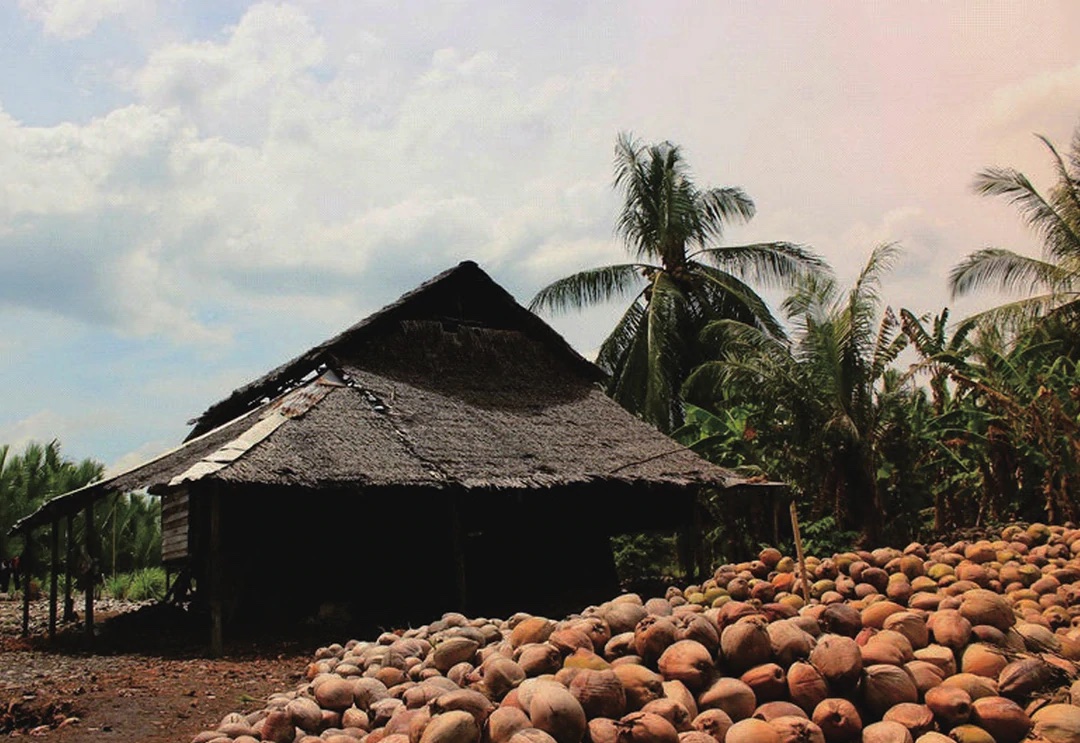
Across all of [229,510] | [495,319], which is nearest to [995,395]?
[495,319]

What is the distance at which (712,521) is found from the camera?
1531 centimetres

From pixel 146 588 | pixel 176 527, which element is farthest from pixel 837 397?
pixel 146 588

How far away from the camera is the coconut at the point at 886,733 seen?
269 cm

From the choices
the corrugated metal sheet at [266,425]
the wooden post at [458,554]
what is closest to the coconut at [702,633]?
the corrugated metal sheet at [266,425]

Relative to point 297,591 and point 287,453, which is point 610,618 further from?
point 297,591

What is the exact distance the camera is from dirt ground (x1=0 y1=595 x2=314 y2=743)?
554 cm

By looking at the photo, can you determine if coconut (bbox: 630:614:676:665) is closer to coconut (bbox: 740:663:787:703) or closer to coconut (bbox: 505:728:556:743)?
coconut (bbox: 740:663:787:703)

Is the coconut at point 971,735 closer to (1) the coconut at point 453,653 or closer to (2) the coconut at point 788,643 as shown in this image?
(2) the coconut at point 788,643

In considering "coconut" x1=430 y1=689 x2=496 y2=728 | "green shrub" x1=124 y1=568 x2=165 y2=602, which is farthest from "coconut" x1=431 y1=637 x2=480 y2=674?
"green shrub" x1=124 y1=568 x2=165 y2=602

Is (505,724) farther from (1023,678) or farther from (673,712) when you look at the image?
(1023,678)

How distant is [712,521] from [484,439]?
210 inches

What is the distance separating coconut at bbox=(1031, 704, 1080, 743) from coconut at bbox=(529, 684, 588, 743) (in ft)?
4.49

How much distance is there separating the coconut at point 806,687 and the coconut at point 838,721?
7 centimetres

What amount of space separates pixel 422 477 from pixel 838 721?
7692 millimetres
